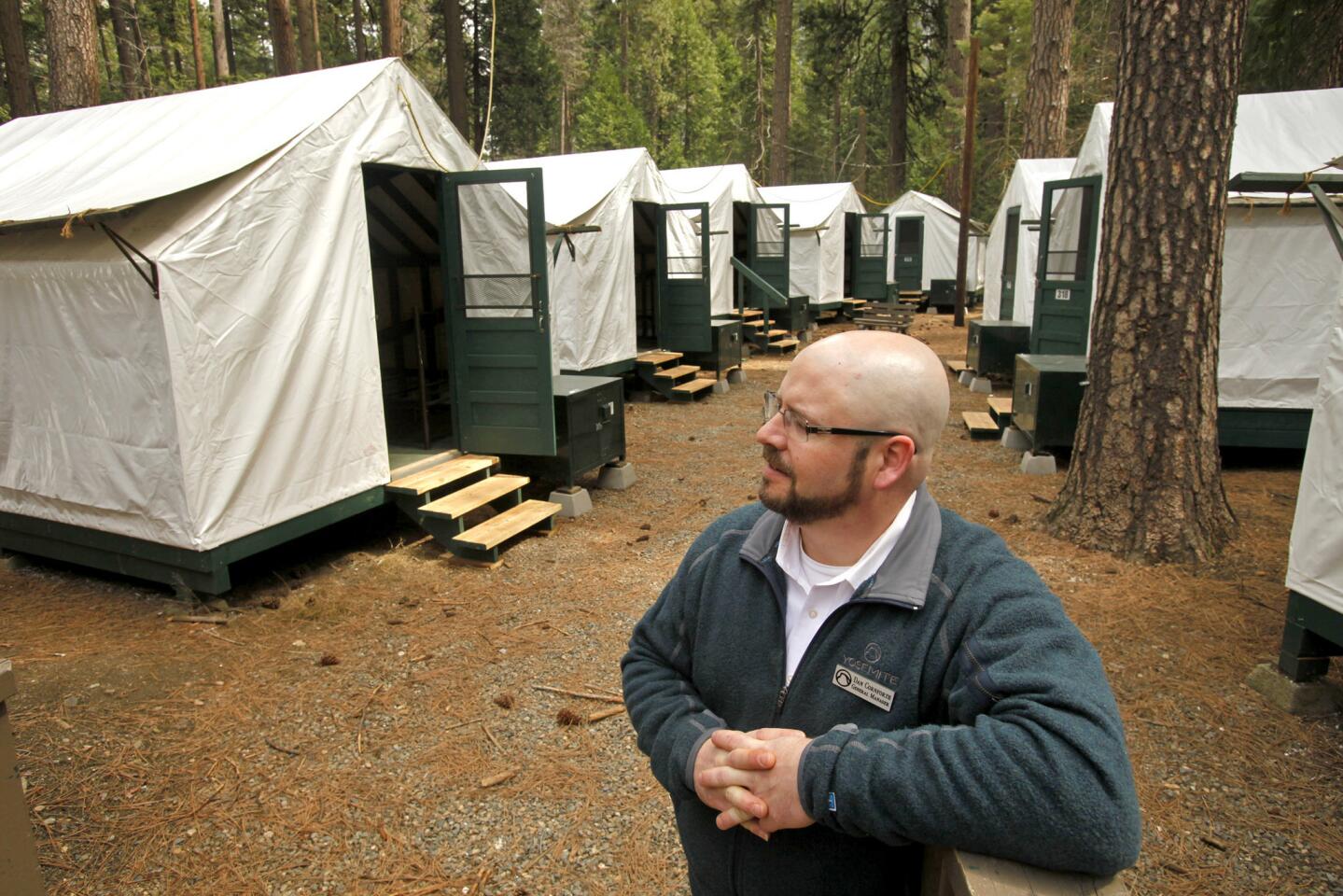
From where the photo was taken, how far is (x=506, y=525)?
5.25 meters

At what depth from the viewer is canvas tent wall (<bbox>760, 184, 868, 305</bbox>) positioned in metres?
15.9

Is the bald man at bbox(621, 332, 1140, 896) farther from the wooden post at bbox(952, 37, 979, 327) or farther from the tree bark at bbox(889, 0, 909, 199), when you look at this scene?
the tree bark at bbox(889, 0, 909, 199)

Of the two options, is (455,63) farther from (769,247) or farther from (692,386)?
(692,386)

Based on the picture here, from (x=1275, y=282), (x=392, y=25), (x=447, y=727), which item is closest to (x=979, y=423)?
(x=1275, y=282)

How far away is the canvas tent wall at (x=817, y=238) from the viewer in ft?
52.1

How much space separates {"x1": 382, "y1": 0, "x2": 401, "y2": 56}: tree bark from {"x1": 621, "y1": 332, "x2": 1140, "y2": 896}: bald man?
12788 mm

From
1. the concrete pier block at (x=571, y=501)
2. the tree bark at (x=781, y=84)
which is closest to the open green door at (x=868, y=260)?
the tree bark at (x=781, y=84)

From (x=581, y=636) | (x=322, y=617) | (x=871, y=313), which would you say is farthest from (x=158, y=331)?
(x=871, y=313)

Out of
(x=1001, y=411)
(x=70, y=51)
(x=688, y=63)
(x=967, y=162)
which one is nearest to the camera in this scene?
(x=70, y=51)

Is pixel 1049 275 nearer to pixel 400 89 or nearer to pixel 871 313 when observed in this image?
pixel 400 89

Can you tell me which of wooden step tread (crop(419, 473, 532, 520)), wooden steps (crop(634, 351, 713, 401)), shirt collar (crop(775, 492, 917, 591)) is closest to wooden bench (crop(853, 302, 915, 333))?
wooden steps (crop(634, 351, 713, 401))

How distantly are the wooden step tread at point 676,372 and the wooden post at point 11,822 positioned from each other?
8.66m

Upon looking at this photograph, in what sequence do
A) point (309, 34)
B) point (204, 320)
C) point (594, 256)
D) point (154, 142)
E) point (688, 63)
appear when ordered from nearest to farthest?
point (204, 320), point (154, 142), point (594, 256), point (309, 34), point (688, 63)

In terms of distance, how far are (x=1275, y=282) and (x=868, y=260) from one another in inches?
510
